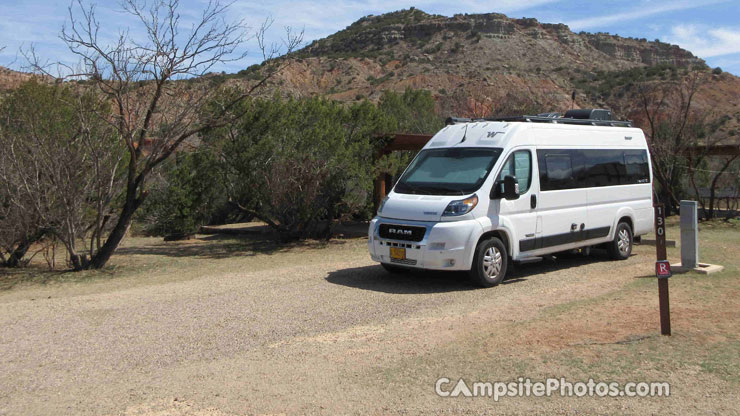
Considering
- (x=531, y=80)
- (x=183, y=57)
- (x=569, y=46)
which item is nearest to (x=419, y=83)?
(x=531, y=80)

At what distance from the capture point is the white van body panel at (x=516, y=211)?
9.38 meters

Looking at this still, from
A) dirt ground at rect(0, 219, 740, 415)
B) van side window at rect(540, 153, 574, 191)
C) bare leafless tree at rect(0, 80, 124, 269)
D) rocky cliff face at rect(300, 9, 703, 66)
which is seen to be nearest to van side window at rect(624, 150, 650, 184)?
van side window at rect(540, 153, 574, 191)

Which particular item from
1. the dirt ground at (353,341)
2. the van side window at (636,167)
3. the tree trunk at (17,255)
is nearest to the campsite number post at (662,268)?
the dirt ground at (353,341)

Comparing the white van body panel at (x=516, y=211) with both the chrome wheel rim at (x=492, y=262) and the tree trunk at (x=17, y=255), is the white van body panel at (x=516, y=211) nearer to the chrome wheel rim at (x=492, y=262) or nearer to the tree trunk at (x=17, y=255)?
the chrome wheel rim at (x=492, y=262)

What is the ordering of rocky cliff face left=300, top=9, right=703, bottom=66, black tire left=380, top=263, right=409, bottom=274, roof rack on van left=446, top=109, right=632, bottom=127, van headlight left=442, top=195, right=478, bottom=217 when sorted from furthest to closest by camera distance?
1. rocky cliff face left=300, top=9, right=703, bottom=66
2. roof rack on van left=446, top=109, right=632, bottom=127
3. black tire left=380, top=263, right=409, bottom=274
4. van headlight left=442, top=195, right=478, bottom=217

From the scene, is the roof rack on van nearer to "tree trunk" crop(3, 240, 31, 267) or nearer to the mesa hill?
"tree trunk" crop(3, 240, 31, 267)

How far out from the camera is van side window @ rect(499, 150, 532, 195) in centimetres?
1009

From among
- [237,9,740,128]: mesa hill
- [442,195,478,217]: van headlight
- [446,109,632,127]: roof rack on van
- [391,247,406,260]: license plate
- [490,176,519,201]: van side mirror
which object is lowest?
[391,247,406,260]: license plate

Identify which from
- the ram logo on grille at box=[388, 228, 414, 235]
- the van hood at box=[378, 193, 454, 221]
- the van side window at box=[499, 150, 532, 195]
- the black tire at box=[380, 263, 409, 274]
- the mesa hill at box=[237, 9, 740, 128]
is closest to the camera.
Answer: the van hood at box=[378, 193, 454, 221]

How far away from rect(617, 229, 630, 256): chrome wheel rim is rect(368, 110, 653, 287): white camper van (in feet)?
0.12

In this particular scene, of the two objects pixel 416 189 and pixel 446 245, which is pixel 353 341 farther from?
pixel 416 189

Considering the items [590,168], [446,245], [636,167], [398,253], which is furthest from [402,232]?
[636,167]

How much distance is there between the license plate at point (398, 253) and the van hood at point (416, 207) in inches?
18.7

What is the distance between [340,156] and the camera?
52.0 ft
